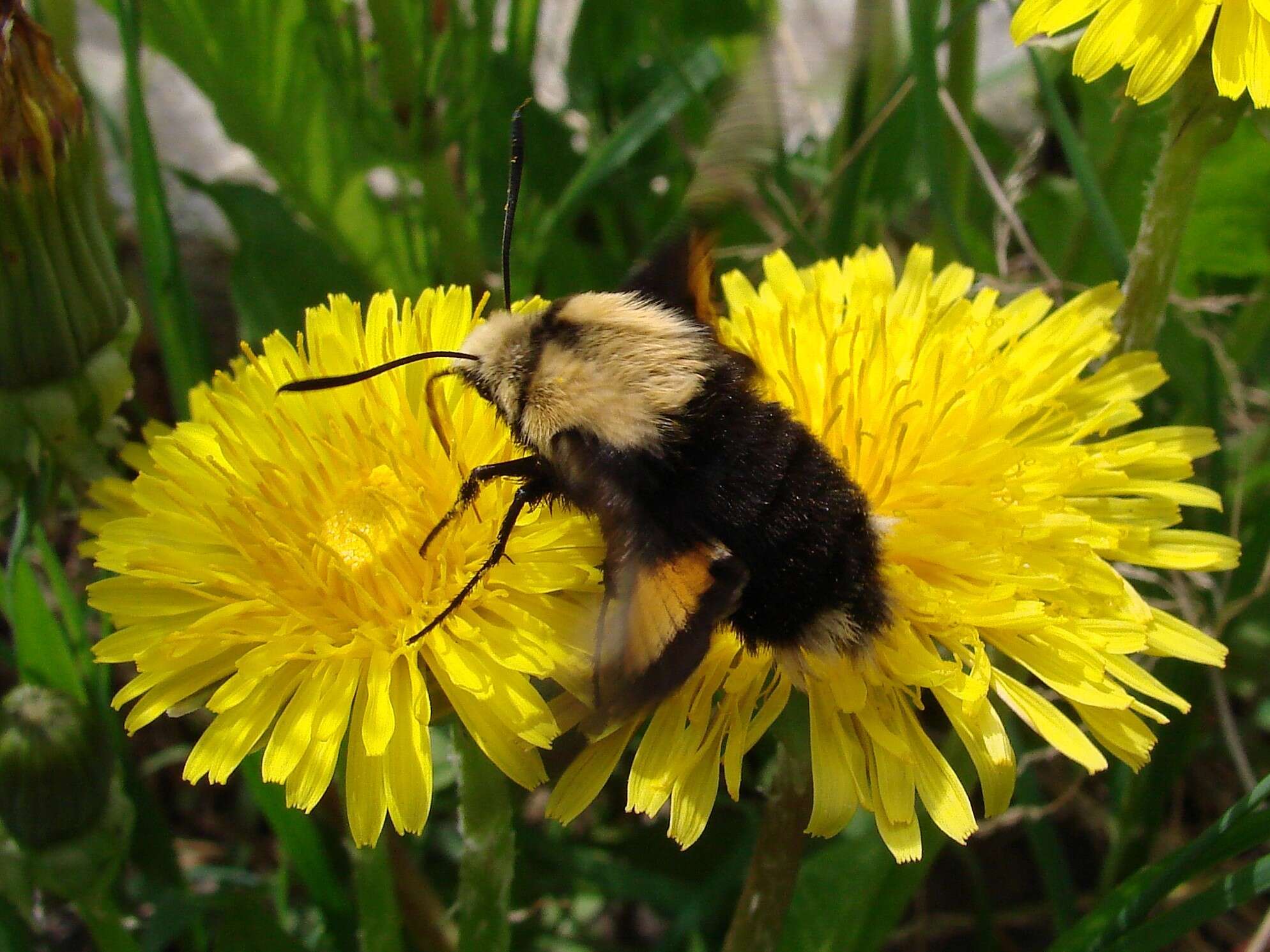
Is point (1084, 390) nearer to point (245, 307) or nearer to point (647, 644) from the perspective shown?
point (647, 644)

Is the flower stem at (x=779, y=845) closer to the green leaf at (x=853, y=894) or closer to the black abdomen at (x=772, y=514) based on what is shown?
the green leaf at (x=853, y=894)

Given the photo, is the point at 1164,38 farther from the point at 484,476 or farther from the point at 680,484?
the point at 484,476

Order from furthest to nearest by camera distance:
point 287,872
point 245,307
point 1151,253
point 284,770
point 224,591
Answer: point 245,307 → point 287,872 → point 1151,253 → point 224,591 → point 284,770

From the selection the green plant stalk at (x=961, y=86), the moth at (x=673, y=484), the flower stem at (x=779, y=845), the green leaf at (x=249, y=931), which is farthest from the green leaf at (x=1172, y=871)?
the green plant stalk at (x=961, y=86)

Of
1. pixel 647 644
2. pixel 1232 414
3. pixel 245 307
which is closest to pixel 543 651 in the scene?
pixel 647 644

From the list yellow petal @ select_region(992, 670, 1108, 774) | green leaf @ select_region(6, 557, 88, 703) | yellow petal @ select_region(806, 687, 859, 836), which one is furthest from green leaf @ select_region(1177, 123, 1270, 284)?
green leaf @ select_region(6, 557, 88, 703)

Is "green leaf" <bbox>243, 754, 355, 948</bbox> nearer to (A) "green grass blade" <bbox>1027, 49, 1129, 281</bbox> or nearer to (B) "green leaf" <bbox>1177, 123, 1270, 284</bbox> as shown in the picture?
(A) "green grass blade" <bbox>1027, 49, 1129, 281</bbox>
